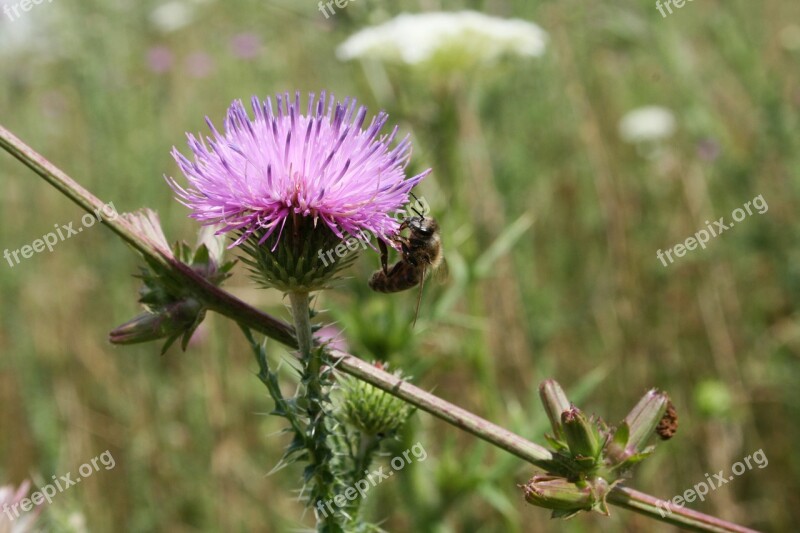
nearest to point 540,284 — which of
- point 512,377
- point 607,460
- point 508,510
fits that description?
point 512,377

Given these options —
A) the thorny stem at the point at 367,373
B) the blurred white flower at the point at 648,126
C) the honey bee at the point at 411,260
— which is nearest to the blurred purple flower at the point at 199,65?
the blurred white flower at the point at 648,126

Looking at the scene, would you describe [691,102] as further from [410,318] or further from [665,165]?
[410,318]

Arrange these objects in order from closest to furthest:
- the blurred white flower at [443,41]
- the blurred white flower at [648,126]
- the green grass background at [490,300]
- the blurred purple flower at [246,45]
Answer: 1. the blurred white flower at [443,41]
2. the green grass background at [490,300]
3. the blurred white flower at [648,126]
4. the blurred purple flower at [246,45]

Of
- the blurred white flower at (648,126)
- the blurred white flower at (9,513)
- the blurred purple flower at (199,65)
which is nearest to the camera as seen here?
the blurred white flower at (9,513)

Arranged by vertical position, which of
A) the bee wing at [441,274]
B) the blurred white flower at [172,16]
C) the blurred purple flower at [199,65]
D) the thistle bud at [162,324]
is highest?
the blurred white flower at [172,16]

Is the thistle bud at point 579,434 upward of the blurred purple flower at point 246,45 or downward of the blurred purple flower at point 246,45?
downward

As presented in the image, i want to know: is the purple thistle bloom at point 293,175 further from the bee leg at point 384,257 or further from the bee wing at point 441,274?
the bee wing at point 441,274
